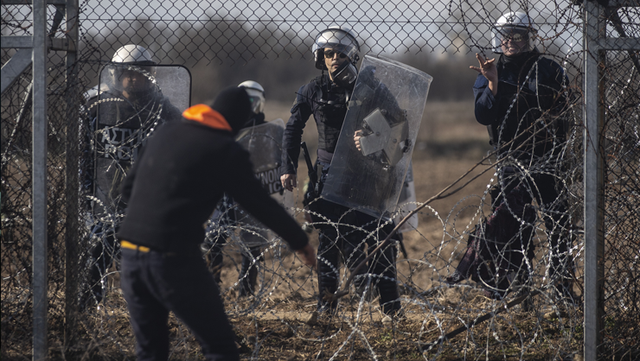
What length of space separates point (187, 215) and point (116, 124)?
1893 mm

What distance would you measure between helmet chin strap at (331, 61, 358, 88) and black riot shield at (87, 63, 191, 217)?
1.04m

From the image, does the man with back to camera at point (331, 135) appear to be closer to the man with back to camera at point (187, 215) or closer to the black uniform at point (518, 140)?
the black uniform at point (518, 140)

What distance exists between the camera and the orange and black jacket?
231cm

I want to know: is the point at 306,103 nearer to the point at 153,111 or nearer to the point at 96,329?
the point at 153,111

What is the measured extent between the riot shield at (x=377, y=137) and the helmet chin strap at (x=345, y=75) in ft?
0.63

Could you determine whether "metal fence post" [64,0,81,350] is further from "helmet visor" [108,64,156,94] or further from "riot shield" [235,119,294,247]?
"riot shield" [235,119,294,247]

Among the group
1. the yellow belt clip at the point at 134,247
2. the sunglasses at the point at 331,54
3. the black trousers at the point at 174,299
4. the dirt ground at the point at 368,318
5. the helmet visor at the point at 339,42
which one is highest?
the helmet visor at the point at 339,42

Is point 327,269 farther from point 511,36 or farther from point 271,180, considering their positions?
point 511,36

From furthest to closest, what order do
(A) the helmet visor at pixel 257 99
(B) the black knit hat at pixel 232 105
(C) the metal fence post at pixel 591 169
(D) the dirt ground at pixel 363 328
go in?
(A) the helmet visor at pixel 257 99 < (D) the dirt ground at pixel 363 328 < (C) the metal fence post at pixel 591 169 < (B) the black knit hat at pixel 232 105

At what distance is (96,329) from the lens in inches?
144

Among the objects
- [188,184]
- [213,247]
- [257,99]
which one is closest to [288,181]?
[213,247]

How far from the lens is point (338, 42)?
13.8 ft

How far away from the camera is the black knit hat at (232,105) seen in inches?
96.3

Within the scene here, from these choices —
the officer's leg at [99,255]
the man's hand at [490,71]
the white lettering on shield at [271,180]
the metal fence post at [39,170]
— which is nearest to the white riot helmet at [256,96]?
the white lettering on shield at [271,180]
